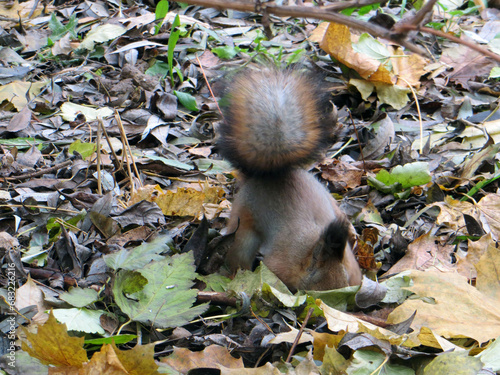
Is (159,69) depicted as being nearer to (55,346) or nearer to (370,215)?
(370,215)

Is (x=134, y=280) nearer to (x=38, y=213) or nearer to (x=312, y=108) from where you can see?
(x=38, y=213)

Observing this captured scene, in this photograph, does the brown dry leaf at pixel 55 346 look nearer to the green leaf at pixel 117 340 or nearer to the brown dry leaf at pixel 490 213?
the green leaf at pixel 117 340

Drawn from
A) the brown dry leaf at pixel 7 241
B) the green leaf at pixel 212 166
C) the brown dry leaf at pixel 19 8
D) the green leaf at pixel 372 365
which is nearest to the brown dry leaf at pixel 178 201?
the green leaf at pixel 212 166

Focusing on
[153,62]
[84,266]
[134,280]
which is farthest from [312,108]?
[153,62]

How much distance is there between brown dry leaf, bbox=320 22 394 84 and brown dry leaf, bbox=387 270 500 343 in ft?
7.66

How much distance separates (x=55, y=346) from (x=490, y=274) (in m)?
1.72

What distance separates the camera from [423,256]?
114 inches

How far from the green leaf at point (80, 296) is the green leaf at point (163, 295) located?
0.38 ft

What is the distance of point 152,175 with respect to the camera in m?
3.72

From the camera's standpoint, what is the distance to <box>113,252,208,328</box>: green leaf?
222cm

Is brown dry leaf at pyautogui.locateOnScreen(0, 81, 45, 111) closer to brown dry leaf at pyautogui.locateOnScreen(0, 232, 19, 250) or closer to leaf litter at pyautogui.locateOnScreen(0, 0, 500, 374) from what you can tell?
leaf litter at pyautogui.locateOnScreen(0, 0, 500, 374)

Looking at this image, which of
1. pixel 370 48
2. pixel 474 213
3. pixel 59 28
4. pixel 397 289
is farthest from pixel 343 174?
pixel 59 28

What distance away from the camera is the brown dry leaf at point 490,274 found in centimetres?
229

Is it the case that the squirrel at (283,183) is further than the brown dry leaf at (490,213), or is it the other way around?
the brown dry leaf at (490,213)
